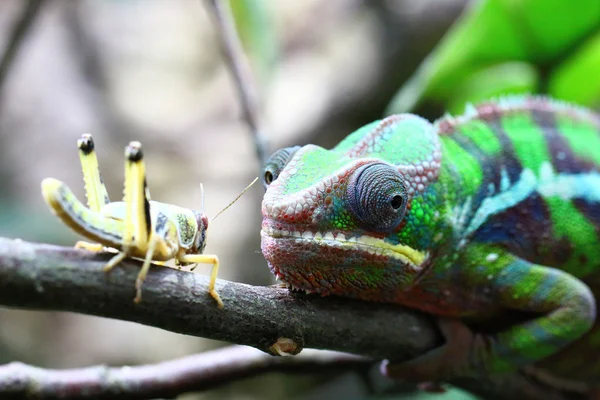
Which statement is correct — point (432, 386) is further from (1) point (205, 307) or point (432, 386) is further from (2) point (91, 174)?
(2) point (91, 174)

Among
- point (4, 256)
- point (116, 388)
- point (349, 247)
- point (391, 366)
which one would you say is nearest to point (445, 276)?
point (391, 366)

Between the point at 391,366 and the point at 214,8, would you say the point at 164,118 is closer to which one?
the point at 214,8

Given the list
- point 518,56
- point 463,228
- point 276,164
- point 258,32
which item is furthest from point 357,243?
point 518,56

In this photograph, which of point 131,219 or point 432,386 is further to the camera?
point 432,386

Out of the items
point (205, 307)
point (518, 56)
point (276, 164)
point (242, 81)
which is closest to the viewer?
point (205, 307)

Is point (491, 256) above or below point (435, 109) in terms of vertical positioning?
below

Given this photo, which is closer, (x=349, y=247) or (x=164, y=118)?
(x=349, y=247)

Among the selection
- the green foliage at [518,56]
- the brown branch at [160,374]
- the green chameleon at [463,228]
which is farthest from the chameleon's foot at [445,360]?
the green foliage at [518,56]
